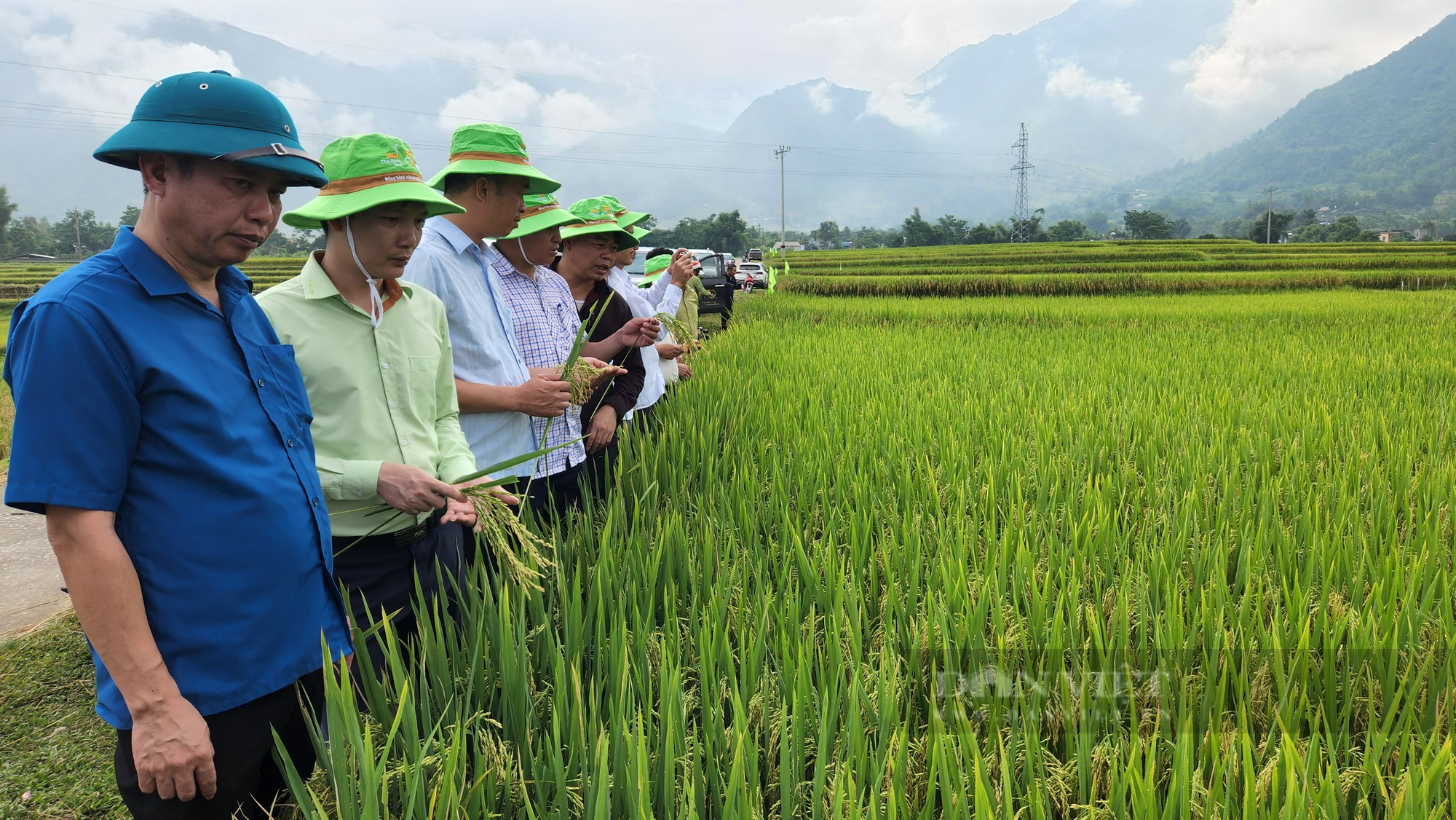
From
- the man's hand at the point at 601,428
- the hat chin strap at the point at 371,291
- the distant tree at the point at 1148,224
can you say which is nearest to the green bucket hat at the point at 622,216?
the man's hand at the point at 601,428

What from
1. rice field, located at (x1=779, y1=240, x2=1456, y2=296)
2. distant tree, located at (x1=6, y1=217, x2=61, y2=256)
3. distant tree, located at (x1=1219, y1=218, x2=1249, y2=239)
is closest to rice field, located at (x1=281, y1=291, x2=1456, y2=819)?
rice field, located at (x1=779, y1=240, x2=1456, y2=296)

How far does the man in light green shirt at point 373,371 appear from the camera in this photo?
1.47 metres

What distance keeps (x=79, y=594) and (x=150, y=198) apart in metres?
0.53

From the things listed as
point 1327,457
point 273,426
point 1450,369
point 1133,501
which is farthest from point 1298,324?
point 273,426

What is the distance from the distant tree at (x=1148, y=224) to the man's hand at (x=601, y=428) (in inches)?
3060

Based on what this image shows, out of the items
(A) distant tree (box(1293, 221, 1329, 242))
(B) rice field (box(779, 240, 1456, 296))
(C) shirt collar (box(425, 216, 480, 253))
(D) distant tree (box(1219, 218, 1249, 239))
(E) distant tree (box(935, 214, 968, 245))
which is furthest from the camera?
(D) distant tree (box(1219, 218, 1249, 239))

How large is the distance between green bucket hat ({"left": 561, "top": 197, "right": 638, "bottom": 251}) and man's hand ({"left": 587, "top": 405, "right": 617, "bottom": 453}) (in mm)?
626

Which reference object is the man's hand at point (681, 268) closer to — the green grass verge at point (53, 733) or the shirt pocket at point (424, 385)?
the shirt pocket at point (424, 385)

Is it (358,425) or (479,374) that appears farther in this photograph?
(479,374)

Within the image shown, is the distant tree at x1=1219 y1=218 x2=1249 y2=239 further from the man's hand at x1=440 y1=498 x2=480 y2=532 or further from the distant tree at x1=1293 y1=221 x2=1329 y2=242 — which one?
the man's hand at x1=440 y1=498 x2=480 y2=532

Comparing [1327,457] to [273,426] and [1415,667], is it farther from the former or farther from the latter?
[273,426]

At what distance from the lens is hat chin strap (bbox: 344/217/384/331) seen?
1558mm

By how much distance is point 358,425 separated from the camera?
1.52m

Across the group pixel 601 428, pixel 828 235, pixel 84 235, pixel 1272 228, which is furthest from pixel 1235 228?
pixel 601 428
